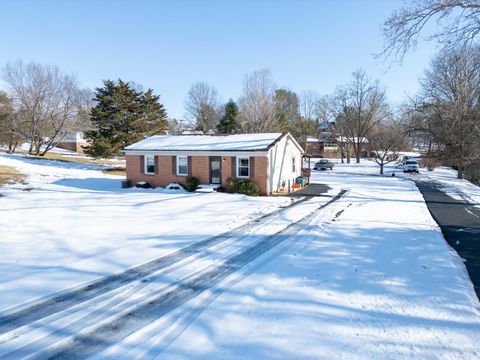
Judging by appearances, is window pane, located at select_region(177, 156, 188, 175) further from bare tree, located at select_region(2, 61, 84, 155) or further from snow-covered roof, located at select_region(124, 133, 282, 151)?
bare tree, located at select_region(2, 61, 84, 155)

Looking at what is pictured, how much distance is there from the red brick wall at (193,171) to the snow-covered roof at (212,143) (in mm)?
661

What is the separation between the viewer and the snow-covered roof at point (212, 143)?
2031 centimetres

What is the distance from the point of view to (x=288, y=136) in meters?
22.8

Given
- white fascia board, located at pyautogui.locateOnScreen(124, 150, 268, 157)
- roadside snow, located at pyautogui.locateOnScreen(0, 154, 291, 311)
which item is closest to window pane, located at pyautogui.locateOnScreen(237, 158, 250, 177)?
white fascia board, located at pyautogui.locateOnScreen(124, 150, 268, 157)

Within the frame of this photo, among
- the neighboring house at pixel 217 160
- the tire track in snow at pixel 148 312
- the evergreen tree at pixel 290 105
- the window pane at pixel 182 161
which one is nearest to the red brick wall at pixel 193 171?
the neighboring house at pixel 217 160

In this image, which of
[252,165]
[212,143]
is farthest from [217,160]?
[252,165]

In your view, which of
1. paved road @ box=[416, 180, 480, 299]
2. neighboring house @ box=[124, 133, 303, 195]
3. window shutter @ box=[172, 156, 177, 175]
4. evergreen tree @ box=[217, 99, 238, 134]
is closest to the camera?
paved road @ box=[416, 180, 480, 299]

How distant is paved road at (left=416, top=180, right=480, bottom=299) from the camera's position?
24.9ft

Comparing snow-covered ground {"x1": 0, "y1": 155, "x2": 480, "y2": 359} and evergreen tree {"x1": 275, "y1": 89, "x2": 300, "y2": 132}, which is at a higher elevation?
evergreen tree {"x1": 275, "y1": 89, "x2": 300, "y2": 132}

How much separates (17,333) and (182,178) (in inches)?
684

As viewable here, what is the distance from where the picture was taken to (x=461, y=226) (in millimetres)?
11453

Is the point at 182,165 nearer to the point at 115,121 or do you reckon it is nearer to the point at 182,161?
the point at 182,161

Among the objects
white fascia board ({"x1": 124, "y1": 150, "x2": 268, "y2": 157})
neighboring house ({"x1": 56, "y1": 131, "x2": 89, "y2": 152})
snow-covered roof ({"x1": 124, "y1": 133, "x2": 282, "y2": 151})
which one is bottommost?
white fascia board ({"x1": 124, "y1": 150, "x2": 268, "y2": 157})

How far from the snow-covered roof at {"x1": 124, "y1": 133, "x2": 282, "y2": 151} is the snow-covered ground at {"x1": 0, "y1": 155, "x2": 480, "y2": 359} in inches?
297
